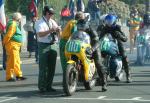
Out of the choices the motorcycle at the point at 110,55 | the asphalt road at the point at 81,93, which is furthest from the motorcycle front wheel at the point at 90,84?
the motorcycle at the point at 110,55

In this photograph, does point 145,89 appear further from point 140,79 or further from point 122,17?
point 122,17

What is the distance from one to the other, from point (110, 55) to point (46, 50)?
2.13 meters

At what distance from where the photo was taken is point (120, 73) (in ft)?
52.1

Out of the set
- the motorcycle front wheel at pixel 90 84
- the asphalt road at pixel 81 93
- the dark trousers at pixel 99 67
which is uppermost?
the dark trousers at pixel 99 67

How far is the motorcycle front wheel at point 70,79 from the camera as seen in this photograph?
12.9 m

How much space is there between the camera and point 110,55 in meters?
15.5

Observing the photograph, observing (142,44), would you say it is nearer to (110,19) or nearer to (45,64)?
(110,19)

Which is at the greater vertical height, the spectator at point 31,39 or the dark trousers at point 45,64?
the spectator at point 31,39

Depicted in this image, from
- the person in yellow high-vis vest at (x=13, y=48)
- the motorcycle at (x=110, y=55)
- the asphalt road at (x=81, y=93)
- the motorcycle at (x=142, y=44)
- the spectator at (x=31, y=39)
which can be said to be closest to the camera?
the asphalt road at (x=81, y=93)

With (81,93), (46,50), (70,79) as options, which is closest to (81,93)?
(81,93)

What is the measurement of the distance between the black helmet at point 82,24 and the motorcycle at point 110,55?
1486 millimetres

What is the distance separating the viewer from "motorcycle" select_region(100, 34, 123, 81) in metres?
15.3

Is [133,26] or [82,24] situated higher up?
[133,26]

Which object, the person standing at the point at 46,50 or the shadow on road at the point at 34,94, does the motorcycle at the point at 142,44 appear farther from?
the shadow on road at the point at 34,94
